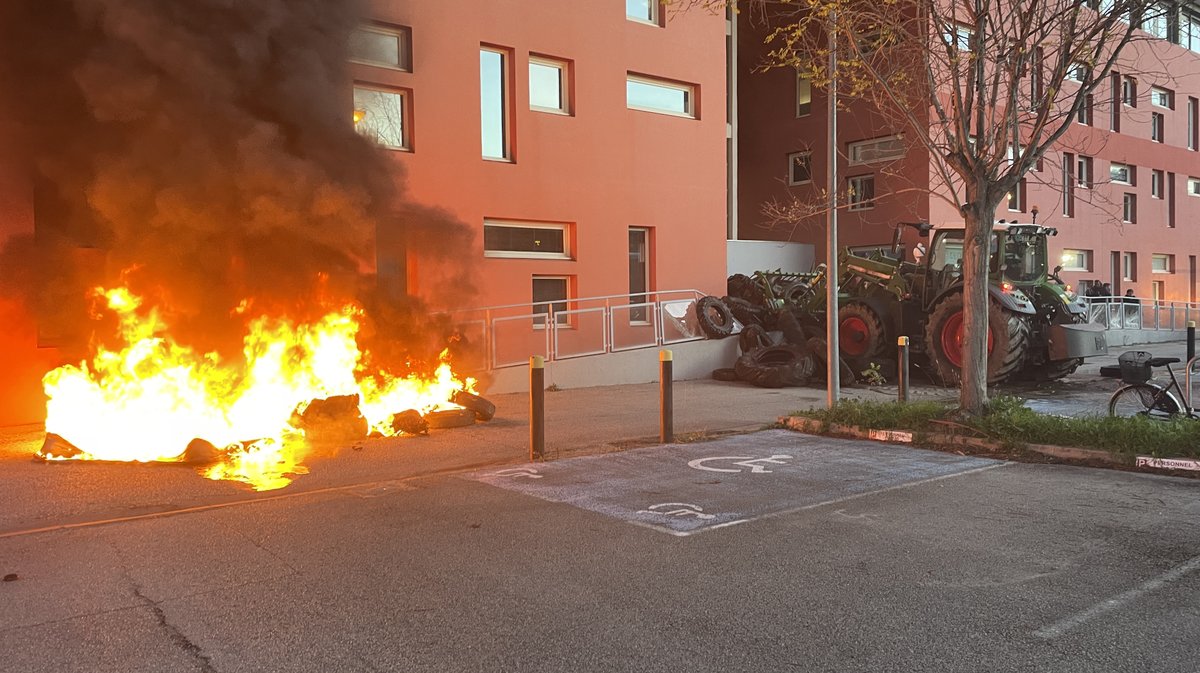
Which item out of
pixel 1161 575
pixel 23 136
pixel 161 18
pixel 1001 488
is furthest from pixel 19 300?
pixel 1161 575

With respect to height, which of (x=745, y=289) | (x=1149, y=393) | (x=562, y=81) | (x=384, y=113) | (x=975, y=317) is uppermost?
(x=562, y=81)

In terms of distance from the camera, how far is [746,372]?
15031 millimetres

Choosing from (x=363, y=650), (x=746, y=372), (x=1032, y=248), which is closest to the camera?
(x=363, y=650)

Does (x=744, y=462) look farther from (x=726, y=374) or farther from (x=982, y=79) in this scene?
(x=726, y=374)

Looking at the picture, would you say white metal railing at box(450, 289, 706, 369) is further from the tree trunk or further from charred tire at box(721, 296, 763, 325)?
the tree trunk

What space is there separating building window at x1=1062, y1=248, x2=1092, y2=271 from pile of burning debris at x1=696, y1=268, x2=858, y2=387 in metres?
14.0

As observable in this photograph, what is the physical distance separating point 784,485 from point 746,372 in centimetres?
823

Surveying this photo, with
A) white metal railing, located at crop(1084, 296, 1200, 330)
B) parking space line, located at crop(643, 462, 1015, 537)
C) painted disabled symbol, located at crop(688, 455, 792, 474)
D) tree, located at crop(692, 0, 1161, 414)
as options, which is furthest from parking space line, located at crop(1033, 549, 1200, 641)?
white metal railing, located at crop(1084, 296, 1200, 330)

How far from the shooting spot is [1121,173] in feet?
98.6

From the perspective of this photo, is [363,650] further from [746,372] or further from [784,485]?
[746,372]

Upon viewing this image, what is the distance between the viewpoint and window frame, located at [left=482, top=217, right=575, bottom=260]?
14.7m

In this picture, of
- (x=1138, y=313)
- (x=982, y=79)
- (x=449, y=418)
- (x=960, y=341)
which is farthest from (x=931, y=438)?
(x=1138, y=313)

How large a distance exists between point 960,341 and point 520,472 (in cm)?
885

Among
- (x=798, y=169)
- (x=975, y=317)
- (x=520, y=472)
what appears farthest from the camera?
(x=798, y=169)
